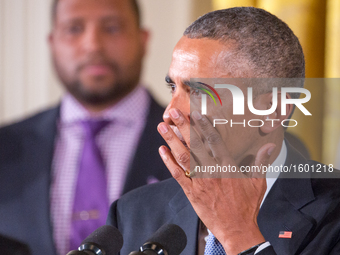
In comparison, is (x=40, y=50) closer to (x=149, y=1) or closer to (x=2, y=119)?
(x=2, y=119)

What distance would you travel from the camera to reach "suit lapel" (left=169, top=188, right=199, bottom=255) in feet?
4.49

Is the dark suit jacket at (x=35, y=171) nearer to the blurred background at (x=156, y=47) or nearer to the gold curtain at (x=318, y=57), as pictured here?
the blurred background at (x=156, y=47)

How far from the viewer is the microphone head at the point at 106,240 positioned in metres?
0.87

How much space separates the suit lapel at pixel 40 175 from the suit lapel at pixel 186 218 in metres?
0.74

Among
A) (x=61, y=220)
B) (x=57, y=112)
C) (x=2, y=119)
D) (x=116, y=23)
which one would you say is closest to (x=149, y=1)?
(x=116, y=23)

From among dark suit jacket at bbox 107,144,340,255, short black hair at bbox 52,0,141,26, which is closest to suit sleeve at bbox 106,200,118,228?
dark suit jacket at bbox 107,144,340,255

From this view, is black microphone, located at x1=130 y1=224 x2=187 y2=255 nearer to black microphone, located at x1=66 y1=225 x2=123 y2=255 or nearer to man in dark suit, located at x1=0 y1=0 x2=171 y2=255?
black microphone, located at x1=66 y1=225 x2=123 y2=255

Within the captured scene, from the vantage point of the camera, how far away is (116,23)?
188cm

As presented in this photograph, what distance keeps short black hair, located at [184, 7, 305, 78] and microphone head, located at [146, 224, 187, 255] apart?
1.85ft

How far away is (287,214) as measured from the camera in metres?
1.27

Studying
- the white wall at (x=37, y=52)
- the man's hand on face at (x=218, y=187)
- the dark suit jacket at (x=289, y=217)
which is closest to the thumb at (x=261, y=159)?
the man's hand on face at (x=218, y=187)

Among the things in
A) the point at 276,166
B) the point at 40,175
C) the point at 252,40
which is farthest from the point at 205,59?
the point at 40,175

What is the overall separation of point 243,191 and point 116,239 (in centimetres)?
39

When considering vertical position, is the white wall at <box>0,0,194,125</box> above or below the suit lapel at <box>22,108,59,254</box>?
above
